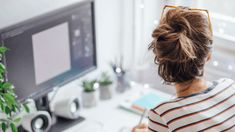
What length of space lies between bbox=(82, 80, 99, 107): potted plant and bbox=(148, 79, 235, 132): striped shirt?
0.65 m

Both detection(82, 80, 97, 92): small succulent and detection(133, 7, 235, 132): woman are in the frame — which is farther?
detection(82, 80, 97, 92): small succulent

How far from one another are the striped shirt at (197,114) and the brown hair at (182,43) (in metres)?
0.08

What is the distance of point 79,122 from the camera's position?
2031mm

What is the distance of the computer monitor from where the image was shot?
1748 mm

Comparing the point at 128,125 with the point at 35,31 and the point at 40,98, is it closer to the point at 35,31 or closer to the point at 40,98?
the point at 40,98

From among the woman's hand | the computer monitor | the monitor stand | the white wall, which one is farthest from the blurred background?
the woman's hand

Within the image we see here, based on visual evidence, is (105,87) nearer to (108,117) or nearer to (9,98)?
(108,117)

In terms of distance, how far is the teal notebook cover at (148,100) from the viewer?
211 centimetres

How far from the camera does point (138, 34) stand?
93.8 inches

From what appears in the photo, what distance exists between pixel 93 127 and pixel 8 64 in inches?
18.5

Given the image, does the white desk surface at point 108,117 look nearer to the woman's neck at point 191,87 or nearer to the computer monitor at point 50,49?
the computer monitor at point 50,49

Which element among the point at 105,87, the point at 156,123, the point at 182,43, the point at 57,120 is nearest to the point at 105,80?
the point at 105,87

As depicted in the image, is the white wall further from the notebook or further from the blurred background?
the notebook

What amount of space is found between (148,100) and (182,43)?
77cm
